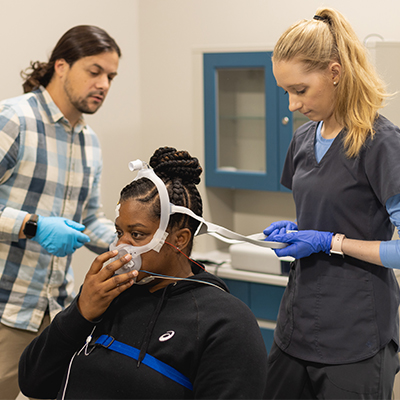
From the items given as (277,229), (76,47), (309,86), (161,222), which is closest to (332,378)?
(277,229)

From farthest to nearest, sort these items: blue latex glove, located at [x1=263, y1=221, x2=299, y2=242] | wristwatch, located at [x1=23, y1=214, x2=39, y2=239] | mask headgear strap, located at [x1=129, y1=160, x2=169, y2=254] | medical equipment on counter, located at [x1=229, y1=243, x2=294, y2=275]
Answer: medical equipment on counter, located at [x1=229, y1=243, x2=294, y2=275] < wristwatch, located at [x1=23, y1=214, x2=39, y2=239] < blue latex glove, located at [x1=263, y1=221, x2=299, y2=242] < mask headgear strap, located at [x1=129, y1=160, x2=169, y2=254]

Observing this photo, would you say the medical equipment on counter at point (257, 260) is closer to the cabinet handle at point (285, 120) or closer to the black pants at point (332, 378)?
the cabinet handle at point (285, 120)

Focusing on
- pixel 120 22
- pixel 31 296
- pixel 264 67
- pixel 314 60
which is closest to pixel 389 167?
pixel 314 60

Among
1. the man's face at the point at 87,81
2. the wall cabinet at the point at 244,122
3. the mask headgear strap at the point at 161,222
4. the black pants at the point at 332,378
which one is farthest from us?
the wall cabinet at the point at 244,122

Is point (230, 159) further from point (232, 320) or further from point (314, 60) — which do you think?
point (232, 320)

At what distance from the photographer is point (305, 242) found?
1.51m

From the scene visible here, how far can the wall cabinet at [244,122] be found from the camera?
2814 mm

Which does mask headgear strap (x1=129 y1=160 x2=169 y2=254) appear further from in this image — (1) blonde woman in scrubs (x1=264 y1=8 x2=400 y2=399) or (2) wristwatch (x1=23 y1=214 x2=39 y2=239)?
(2) wristwatch (x1=23 y1=214 x2=39 y2=239)

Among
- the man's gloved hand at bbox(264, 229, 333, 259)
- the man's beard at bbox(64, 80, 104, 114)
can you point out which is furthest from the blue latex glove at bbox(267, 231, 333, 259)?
the man's beard at bbox(64, 80, 104, 114)

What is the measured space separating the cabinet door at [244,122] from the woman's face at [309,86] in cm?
128

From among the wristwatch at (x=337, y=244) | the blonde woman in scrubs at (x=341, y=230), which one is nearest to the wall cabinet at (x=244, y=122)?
the blonde woman in scrubs at (x=341, y=230)

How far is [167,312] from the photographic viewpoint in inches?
49.7

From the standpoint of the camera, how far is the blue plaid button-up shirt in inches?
72.4

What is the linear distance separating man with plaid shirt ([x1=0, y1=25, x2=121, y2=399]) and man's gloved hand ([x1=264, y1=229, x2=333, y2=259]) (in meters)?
0.71
